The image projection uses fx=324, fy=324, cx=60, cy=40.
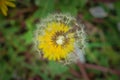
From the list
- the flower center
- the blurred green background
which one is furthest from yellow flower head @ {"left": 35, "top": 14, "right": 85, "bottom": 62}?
the blurred green background

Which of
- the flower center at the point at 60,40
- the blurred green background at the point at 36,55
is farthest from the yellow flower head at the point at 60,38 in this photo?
the blurred green background at the point at 36,55

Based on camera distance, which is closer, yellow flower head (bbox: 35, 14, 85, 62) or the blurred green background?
yellow flower head (bbox: 35, 14, 85, 62)

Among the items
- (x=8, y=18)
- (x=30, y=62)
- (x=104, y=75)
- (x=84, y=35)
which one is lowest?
(x=104, y=75)

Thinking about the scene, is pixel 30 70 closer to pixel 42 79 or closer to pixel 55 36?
pixel 42 79

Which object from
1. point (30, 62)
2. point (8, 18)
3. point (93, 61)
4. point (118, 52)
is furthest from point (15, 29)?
point (118, 52)

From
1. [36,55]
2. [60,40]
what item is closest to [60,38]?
[60,40]

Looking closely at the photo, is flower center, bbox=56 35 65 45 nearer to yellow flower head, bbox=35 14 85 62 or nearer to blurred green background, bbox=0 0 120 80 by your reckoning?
yellow flower head, bbox=35 14 85 62

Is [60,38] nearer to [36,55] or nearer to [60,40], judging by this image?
[60,40]
